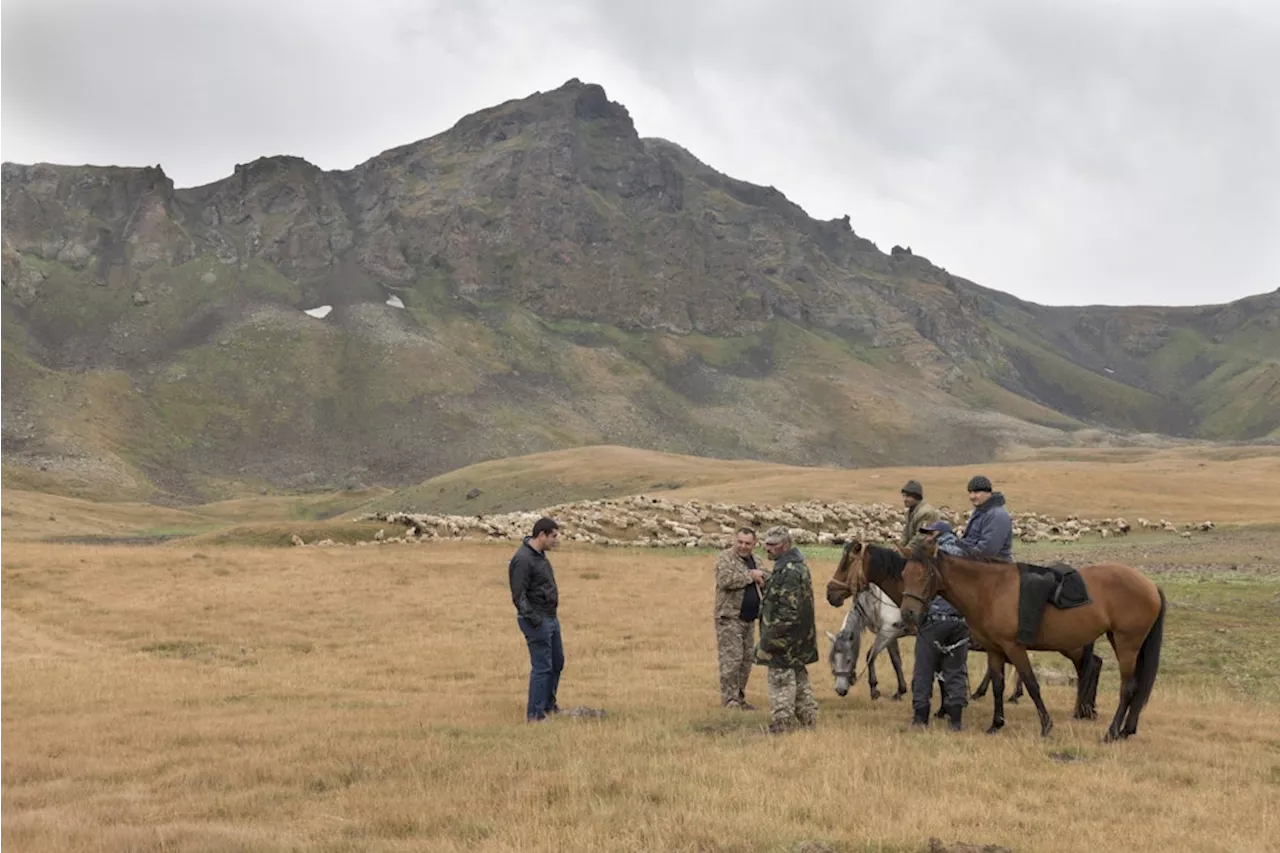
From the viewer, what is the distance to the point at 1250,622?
71.0ft

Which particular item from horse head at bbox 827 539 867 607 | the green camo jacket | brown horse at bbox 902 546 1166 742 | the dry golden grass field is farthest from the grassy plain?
horse head at bbox 827 539 867 607

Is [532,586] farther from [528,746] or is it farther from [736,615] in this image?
[736,615]

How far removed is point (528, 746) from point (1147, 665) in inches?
325

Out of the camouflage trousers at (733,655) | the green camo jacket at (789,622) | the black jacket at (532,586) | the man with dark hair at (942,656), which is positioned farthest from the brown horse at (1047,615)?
the black jacket at (532,586)

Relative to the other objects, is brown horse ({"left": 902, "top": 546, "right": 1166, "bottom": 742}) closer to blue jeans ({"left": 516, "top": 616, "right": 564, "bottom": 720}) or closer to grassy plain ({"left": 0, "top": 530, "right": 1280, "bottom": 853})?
grassy plain ({"left": 0, "top": 530, "right": 1280, "bottom": 853})

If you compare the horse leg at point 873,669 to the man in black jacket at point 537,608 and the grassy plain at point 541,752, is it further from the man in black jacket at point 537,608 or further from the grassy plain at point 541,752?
the man in black jacket at point 537,608

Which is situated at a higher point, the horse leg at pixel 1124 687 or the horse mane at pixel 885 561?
the horse mane at pixel 885 561

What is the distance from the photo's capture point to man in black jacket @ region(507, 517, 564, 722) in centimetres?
1328

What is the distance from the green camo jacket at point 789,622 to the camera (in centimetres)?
1192

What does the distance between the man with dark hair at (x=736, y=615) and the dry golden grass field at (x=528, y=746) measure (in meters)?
0.64

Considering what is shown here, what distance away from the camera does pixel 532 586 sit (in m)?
13.3

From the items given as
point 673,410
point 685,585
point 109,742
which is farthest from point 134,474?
point 109,742

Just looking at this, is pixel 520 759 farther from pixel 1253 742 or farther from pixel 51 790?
pixel 1253 742

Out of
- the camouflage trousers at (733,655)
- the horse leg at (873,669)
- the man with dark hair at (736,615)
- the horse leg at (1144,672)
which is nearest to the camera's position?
the horse leg at (1144,672)
